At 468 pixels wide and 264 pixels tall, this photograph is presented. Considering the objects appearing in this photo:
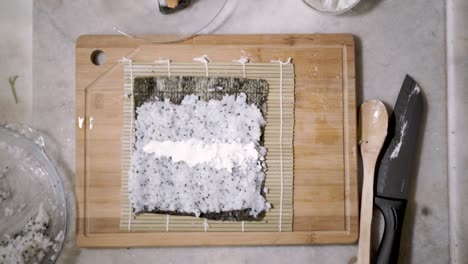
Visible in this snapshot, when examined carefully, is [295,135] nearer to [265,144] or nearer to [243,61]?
[265,144]

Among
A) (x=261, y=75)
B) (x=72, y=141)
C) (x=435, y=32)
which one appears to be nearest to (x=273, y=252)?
(x=261, y=75)

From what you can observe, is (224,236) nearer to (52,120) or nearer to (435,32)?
(52,120)

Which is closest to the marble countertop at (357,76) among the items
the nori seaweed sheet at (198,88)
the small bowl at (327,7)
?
the small bowl at (327,7)

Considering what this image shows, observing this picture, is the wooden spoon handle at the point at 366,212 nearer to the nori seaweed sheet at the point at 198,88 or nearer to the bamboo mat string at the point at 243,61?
the nori seaweed sheet at the point at 198,88

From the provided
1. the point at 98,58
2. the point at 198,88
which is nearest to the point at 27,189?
the point at 98,58

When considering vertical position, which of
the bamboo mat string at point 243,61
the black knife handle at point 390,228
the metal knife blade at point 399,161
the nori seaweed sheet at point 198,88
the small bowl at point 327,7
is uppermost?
the small bowl at point 327,7

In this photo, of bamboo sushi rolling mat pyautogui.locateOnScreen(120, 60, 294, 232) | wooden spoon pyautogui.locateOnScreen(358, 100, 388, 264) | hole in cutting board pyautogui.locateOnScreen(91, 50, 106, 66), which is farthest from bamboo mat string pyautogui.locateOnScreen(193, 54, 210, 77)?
wooden spoon pyautogui.locateOnScreen(358, 100, 388, 264)
